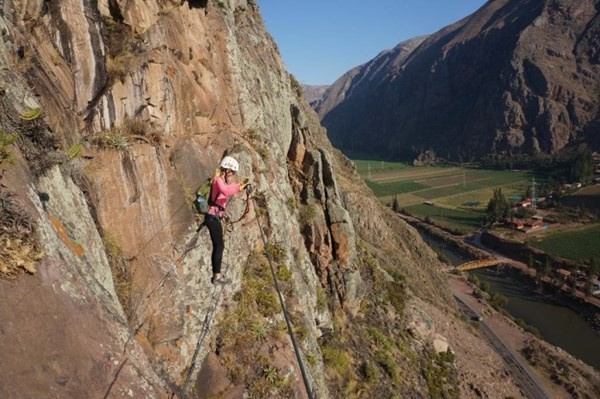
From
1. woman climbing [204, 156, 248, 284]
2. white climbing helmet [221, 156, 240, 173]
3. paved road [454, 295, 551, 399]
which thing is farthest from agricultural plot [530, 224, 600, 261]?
white climbing helmet [221, 156, 240, 173]

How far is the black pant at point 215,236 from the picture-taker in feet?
29.8

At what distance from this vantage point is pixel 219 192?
9039 mm

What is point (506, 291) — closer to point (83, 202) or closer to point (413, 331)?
point (413, 331)

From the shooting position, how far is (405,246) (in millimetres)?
40125

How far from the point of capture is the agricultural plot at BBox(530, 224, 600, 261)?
68.0m

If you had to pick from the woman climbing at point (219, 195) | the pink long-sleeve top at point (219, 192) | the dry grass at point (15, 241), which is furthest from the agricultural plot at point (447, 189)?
the dry grass at point (15, 241)

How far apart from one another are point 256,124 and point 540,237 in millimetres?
77528

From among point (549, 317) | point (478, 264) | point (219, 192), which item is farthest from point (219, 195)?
point (478, 264)

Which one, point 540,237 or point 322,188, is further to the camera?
point 540,237

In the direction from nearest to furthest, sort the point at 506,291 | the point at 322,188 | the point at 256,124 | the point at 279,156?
1. the point at 256,124
2. the point at 279,156
3. the point at 322,188
4. the point at 506,291

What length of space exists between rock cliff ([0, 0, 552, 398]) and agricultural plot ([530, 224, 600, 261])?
63585 mm

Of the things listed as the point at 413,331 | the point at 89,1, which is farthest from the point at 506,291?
the point at 89,1

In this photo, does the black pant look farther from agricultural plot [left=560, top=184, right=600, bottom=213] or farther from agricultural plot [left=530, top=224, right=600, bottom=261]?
agricultural plot [left=560, top=184, right=600, bottom=213]

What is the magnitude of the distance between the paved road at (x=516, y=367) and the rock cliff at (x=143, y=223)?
736 inches
